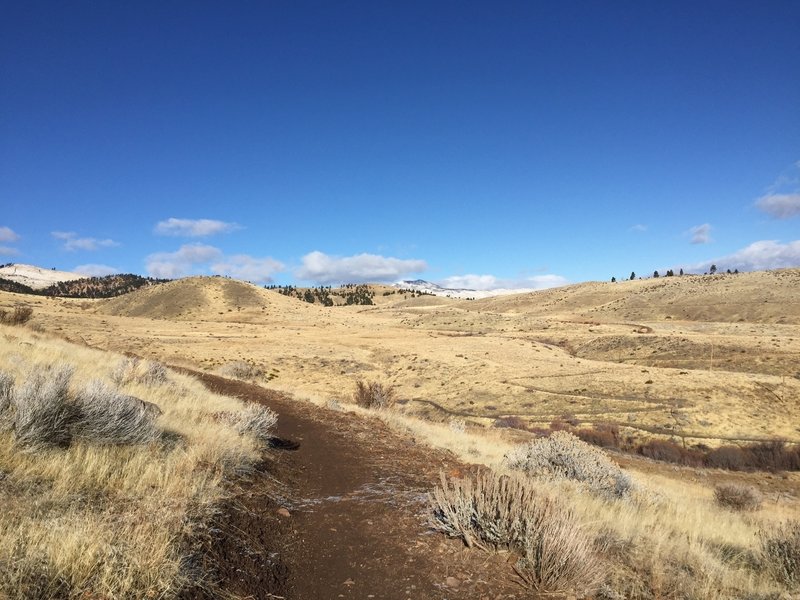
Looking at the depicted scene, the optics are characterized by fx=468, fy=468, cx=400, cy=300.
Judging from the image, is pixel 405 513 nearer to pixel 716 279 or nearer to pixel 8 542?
pixel 8 542

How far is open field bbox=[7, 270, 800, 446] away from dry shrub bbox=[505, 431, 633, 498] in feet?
42.9

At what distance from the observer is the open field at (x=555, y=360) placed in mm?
26375

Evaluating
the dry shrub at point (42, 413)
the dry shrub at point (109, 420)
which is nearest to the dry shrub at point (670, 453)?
the dry shrub at point (109, 420)

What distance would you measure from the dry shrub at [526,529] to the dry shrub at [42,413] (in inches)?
176

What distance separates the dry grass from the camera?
3.10 meters

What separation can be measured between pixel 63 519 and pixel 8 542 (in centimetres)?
51

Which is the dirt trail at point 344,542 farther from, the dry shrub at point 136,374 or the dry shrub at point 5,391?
the dry shrub at point 136,374

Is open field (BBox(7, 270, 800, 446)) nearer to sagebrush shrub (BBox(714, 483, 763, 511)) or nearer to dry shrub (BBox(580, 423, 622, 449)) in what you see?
dry shrub (BBox(580, 423, 622, 449))

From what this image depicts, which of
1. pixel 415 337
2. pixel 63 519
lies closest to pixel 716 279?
pixel 415 337

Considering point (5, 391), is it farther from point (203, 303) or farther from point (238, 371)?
point (203, 303)

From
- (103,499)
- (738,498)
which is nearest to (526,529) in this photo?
(103,499)

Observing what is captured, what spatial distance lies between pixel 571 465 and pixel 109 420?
27.8 ft

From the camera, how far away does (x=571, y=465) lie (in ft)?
32.2

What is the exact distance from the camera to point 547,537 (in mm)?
4406
